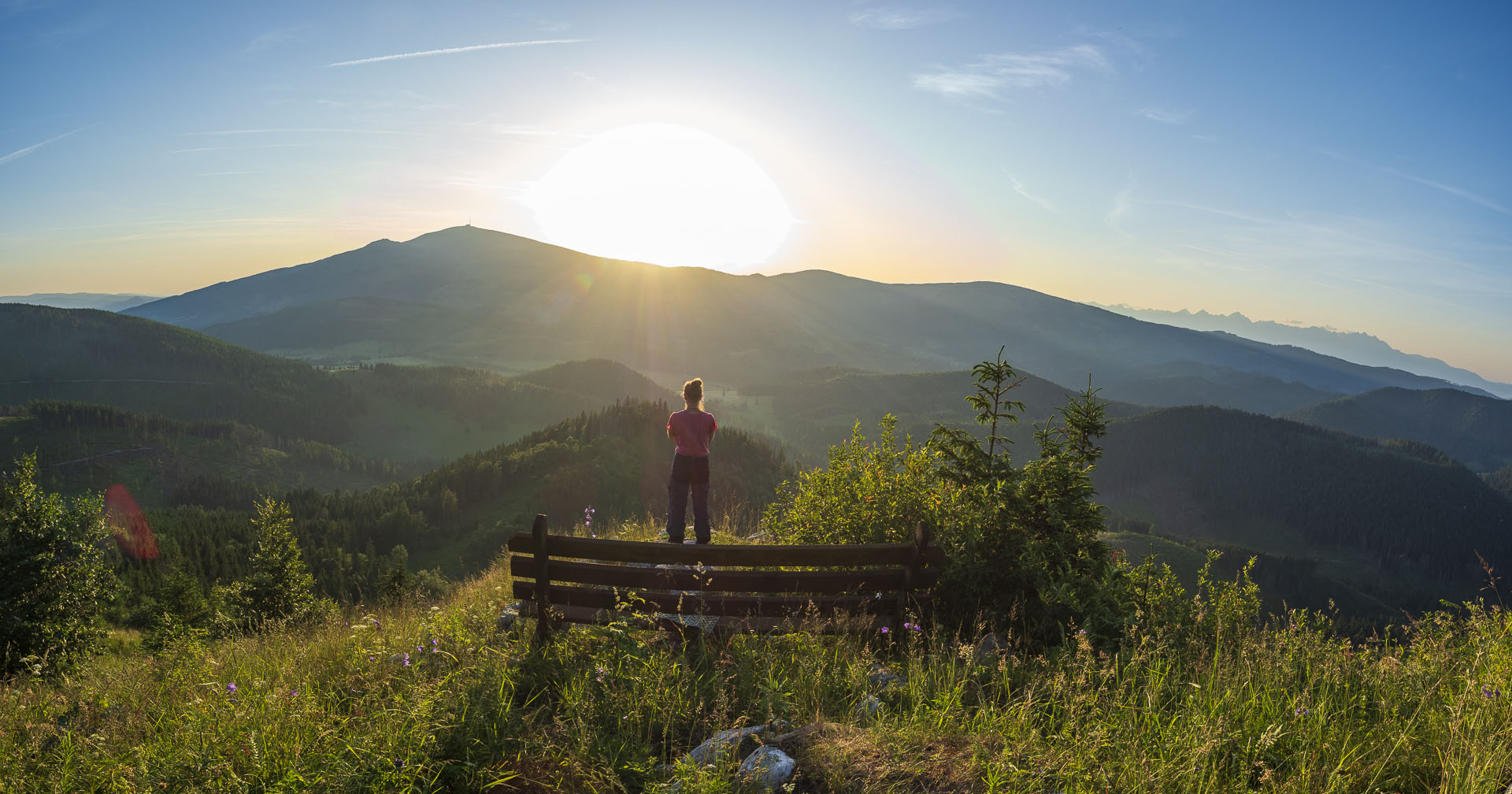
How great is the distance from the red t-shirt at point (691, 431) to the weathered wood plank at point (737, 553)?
14.0ft

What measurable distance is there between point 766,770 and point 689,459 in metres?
7.36

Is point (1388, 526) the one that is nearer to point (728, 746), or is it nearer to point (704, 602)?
point (704, 602)

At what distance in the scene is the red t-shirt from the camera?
11273 mm

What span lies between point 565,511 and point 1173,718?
9000cm

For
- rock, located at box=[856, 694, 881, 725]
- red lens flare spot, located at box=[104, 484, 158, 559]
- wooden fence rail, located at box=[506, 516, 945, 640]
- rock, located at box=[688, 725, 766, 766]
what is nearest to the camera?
rock, located at box=[688, 725, 766, 766]

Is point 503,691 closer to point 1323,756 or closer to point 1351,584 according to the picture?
point 1323,756

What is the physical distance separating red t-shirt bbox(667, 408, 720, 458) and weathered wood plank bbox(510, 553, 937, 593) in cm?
428

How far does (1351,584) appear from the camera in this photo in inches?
5807

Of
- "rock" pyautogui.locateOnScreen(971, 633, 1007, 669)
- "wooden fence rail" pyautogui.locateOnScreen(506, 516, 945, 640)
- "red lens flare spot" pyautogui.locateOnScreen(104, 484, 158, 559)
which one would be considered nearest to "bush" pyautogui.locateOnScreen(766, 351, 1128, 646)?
"rock" pyautogui.locateOnScreen(971, 633, 1007, 669)

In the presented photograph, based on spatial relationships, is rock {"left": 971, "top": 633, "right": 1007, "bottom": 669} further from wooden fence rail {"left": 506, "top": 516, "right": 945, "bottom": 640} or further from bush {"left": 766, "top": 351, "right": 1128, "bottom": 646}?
wooden fence rail {"left": 506, "top": 516, "right": 945, "bottom": 640}

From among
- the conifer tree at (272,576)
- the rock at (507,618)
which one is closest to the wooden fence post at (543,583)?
the rock at (507,618)

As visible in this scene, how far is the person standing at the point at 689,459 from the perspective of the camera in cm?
1130

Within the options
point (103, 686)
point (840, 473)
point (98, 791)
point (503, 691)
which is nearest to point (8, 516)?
point (103, 686)

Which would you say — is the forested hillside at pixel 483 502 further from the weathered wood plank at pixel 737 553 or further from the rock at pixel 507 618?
the weathered wood plank at pixel 737 553
